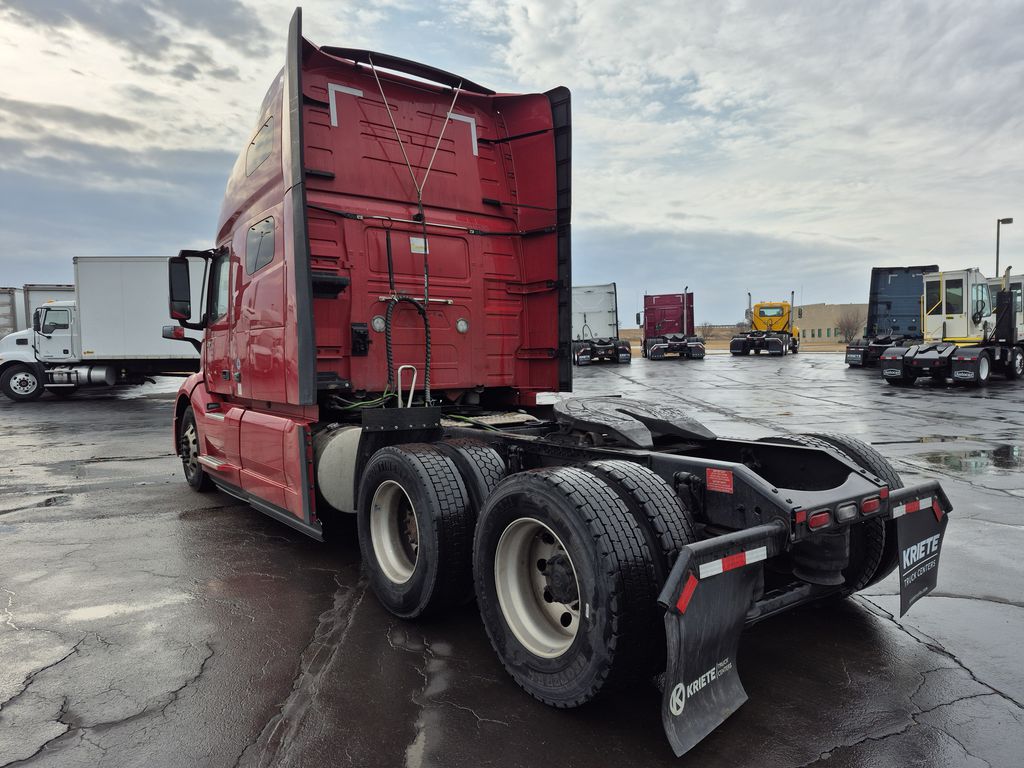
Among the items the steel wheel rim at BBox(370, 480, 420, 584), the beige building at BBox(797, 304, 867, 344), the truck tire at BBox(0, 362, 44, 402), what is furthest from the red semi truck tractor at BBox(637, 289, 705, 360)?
the beige building at BBox(797, 304, 867, 344)

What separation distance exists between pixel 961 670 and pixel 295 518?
4.01m

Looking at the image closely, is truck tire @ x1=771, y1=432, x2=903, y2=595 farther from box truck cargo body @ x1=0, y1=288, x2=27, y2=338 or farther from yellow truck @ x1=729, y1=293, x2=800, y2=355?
yellow truck @ x1=729, y1=293, x2=800, y2=355

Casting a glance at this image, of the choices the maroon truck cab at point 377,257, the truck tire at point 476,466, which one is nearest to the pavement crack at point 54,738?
the maroon truck cab at point 377,257

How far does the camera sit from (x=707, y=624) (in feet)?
7.96

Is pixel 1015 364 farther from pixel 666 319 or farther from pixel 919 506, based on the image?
pixel 919 506

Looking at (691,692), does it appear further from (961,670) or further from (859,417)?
(859,417)

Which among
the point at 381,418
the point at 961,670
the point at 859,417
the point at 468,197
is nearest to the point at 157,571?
the point at 381,418

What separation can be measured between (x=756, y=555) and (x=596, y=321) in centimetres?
3134

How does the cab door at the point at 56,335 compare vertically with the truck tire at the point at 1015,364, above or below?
above

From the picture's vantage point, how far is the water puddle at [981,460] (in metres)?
7.73

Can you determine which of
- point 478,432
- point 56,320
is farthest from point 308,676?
point 56,320

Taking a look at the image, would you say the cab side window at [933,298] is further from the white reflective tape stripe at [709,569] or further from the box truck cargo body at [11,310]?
the box truck cargo body at [11,310]

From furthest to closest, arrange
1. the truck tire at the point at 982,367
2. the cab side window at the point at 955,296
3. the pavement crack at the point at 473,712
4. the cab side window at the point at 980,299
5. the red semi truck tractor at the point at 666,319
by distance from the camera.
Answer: the red semi truck tractor at the point at 666,319
the cab side window at the point at 980,299
the cab side window at the point at 955,296
the truck tire at the point at 982,367
the pavement crack at the point at 473,712

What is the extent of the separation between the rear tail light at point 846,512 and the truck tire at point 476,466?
1.62 metres
